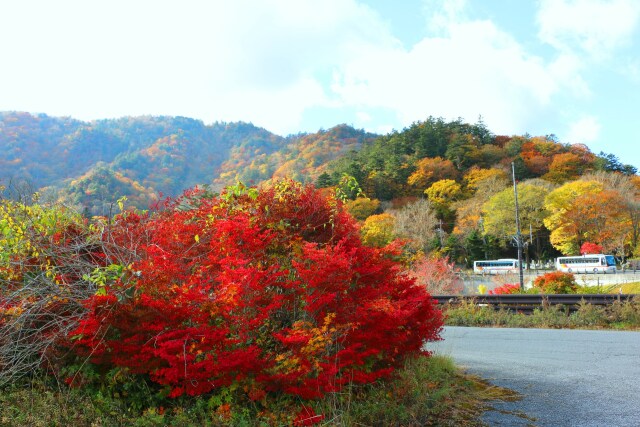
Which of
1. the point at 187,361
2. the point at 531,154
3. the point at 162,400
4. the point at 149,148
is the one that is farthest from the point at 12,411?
the point at 149,148

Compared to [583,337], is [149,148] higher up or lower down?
higher up

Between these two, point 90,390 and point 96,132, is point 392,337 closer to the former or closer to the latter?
point 90,390

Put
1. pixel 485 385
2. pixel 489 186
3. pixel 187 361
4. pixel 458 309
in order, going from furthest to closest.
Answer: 1. pixel 489 186
2. pixel 458 309
3. pixel 485 385
4. pixel 187 361

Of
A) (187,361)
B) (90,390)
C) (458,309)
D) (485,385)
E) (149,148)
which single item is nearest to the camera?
(187,361)

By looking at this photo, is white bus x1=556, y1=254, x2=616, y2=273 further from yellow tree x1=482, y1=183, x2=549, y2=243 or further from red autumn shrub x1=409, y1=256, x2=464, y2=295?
red autumn shrub x1=409, y1=256, x2=464, y2=295

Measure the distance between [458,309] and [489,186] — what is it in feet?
142

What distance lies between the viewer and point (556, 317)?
12773 mm

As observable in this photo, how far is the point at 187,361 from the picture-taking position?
3762 mm

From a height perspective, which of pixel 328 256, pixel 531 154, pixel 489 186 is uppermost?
pixel 531 154

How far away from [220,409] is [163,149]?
8454 cm

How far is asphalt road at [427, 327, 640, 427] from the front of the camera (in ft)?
15.6

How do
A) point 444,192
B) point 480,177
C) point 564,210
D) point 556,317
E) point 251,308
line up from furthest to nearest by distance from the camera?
1. point 480,177
2. point 444,192
3. point 564,210
4. point 556,317
5. point 251,308

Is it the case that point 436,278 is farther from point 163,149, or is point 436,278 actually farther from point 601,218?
point 163,149

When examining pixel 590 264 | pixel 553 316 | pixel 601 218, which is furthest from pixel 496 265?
pixel 553 316
